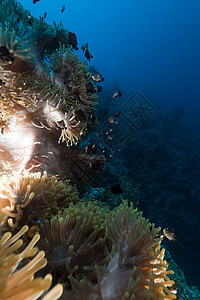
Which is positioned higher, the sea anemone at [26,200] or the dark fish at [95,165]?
the dark fish at [95,165]

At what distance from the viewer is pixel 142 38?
9512cm

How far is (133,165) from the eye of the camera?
34.0 feet

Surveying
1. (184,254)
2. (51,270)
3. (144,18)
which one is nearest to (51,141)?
(51,270)

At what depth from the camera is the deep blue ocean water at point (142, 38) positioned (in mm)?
70312

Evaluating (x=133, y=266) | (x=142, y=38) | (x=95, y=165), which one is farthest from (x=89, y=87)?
(x=142, y=38)

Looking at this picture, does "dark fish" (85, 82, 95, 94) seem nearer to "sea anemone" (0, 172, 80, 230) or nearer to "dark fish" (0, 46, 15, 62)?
"dark fish" (0, 46, 15, 62)

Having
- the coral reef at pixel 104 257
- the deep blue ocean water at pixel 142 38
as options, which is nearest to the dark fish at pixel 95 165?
the coral reef at pixel 104 257

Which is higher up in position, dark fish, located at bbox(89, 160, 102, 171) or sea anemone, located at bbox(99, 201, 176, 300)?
dark fish, located at bbox(89, 160, 102, 171)

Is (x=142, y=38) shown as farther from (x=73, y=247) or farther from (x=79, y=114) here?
(x=73, y=247)

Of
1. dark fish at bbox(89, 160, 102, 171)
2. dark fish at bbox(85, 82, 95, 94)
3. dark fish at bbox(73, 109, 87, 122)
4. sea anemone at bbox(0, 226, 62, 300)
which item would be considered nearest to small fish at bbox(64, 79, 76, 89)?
dark fish at bbox(85, 82, 95, 94)

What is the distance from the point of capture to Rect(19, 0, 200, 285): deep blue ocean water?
70312 millimetres

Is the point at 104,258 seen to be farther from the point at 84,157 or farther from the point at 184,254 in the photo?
the point at 184,254

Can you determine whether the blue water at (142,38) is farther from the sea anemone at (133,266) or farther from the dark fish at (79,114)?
the sea anemone at (133,266)

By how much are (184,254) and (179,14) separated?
10982 centimetres
